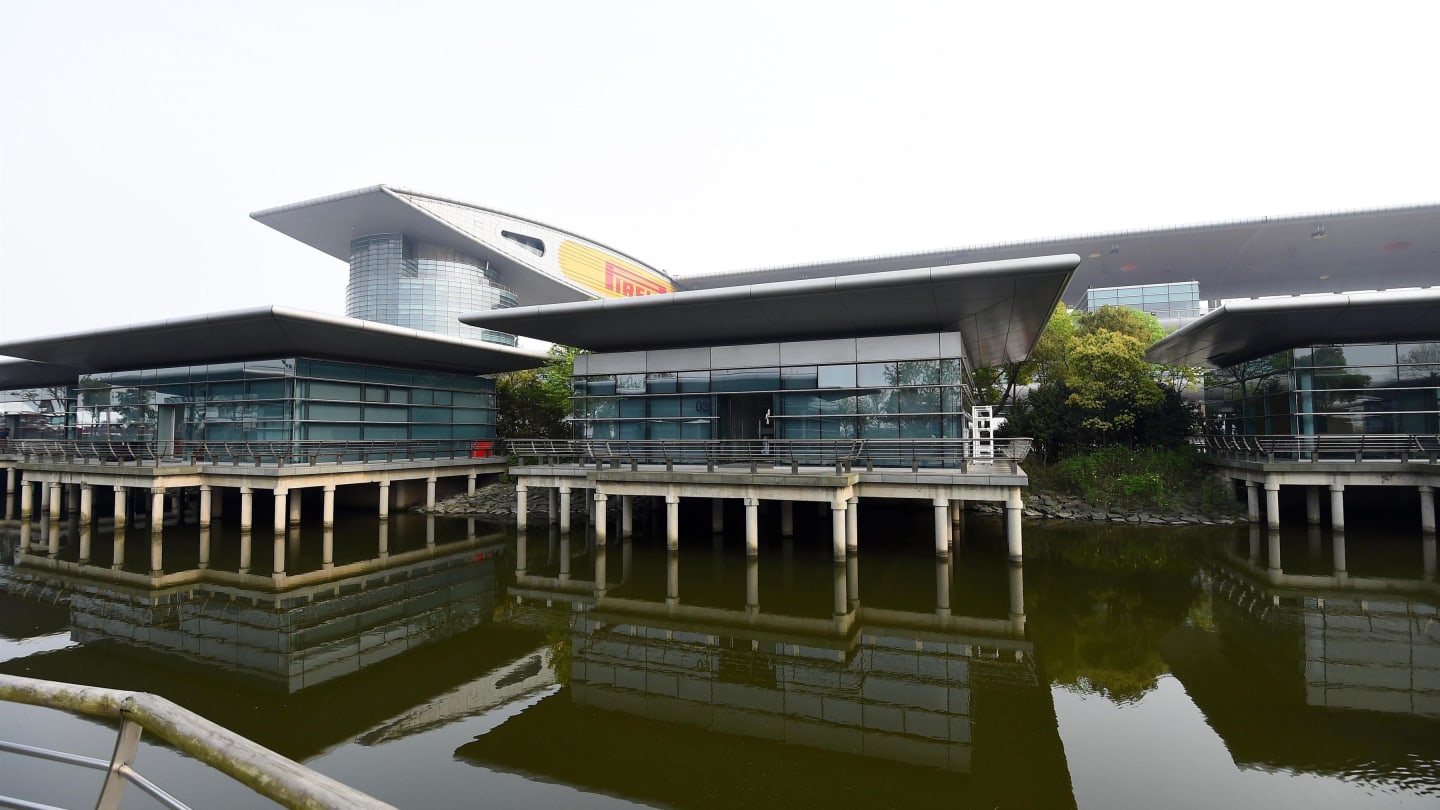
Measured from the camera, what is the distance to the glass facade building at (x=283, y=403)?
22.3m

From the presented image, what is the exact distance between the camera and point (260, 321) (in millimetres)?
19250

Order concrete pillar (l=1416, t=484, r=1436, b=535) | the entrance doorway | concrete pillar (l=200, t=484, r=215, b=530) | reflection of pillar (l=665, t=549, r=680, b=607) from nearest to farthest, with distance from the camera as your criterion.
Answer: reflection of pillar (l=665, t=549, r=680, b=607) < concrete pillar (l=1416, t=484, r=1436, b=535) < concrete pillar (l=200, t=484, r=215, b=530) < the entrance doorway

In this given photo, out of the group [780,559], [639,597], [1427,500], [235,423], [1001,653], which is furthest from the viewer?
[235,423]

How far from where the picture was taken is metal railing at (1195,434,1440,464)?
18188 mm

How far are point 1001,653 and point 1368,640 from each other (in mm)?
5724

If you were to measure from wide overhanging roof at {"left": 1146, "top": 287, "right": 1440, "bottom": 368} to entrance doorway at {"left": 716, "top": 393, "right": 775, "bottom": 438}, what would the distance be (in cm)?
1269

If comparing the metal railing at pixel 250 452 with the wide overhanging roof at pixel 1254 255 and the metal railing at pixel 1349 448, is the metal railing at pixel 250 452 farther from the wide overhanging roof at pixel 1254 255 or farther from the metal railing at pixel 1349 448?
the wide overhanging roof at pixel 1254 255

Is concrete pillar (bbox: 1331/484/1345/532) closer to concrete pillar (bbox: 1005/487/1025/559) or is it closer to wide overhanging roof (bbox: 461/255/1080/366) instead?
wide overhanging roof (bbox: 461/255/1080/366)

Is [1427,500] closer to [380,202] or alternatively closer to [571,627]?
[571,627]

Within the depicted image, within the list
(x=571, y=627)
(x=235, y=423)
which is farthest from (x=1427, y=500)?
(x=235, y=423)

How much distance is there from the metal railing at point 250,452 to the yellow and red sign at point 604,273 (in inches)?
1372

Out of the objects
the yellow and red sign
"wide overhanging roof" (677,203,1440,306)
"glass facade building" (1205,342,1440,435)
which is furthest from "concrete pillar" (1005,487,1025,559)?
the yellow and red sign

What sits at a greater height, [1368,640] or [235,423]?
[235,423]

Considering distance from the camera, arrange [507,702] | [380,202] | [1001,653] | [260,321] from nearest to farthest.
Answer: [507,702] → [1001,653] → [260,321] → [380,202]
